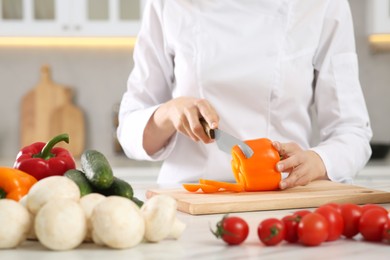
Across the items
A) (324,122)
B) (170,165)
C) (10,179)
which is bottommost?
(170,165)

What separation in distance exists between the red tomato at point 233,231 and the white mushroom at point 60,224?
19 cm

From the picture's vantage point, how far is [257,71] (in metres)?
1.83

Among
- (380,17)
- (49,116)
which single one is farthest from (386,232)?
(49,116)

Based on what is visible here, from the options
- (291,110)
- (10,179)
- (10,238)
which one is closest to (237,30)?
(291,110)

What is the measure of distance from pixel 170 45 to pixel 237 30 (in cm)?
19

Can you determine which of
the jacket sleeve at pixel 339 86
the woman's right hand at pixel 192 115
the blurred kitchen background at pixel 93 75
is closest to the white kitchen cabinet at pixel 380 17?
the blurred kitchen background at pixel 93 75

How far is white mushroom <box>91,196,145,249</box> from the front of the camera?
2.99ft

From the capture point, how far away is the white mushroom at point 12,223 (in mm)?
937

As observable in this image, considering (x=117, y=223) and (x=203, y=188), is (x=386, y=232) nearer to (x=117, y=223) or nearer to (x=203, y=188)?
(x=117, y=223)

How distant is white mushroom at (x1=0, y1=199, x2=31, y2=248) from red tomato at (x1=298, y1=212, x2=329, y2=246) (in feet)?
1.22

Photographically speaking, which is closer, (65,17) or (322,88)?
(322,88)

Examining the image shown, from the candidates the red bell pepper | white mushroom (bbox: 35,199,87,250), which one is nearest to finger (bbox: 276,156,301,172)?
the red bell pepper

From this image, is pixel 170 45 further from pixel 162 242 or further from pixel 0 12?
pixel 0 12

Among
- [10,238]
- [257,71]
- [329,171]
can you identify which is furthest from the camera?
[257,71]
